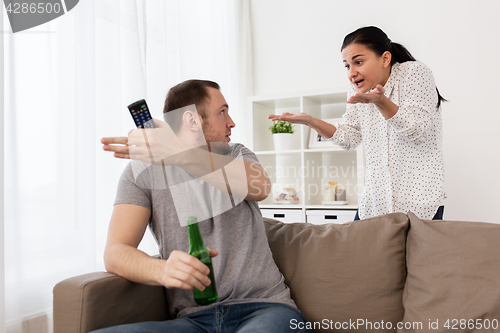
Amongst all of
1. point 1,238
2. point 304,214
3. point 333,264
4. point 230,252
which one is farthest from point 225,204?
point 304,214

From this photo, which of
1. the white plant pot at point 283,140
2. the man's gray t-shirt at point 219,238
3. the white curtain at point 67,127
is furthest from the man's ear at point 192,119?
the white plant pot at point 283,140

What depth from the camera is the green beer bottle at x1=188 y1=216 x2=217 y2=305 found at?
1007 millimetres

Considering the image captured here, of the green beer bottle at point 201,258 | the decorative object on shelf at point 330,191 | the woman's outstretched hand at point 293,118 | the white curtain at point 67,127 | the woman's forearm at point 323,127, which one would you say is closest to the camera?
the green beer bottle at point 201,258

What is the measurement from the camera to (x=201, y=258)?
1.04 meters

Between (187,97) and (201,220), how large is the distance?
1.44 feet

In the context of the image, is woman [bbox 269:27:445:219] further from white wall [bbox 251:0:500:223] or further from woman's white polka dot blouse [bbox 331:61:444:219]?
white wall [bbox 251:0:500:223]

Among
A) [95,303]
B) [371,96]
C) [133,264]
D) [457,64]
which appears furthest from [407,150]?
[457,64]

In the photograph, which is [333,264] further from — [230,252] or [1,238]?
[1,238]

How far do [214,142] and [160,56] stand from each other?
1199 millimetres

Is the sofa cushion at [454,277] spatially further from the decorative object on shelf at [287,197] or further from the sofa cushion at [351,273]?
the decorative object on shelf at [287,197]

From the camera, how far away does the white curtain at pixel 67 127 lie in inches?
60.4

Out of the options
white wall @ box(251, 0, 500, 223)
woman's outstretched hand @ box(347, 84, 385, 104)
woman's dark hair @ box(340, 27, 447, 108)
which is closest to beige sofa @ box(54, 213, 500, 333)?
woman's outstretched hand @ box(347, 84, 385, 104)

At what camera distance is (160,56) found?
7.75ft

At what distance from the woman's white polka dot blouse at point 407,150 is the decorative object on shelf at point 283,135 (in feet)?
3.87
